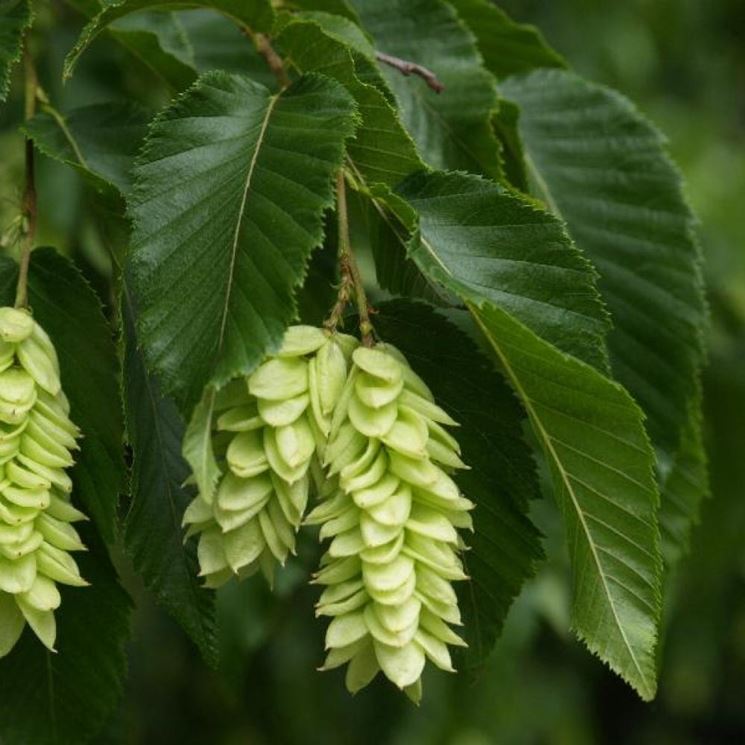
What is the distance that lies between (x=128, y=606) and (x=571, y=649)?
281cm

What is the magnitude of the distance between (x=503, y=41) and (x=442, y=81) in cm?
29

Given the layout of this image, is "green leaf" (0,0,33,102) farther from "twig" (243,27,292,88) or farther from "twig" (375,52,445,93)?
"twig" (375,52,445,93)

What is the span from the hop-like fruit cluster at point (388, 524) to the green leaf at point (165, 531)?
0.20 metres

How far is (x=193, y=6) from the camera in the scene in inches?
53.9

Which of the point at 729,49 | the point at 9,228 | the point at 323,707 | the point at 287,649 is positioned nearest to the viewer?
the point at 9,228

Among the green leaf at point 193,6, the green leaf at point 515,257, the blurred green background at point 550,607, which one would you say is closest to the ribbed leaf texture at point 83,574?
the blurred green background at point 550,607

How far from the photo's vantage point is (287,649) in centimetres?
290

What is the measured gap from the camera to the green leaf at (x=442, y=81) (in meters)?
1.53

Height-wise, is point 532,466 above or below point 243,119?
below

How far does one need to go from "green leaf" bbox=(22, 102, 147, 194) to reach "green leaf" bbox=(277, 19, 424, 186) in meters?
0.24

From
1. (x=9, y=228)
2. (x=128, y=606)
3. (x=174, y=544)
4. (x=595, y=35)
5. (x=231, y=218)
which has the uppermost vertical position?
(x=231, y=218)

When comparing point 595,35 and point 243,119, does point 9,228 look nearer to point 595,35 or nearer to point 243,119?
point 243,119

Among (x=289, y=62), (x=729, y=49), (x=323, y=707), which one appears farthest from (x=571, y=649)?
(x=289, y=62)

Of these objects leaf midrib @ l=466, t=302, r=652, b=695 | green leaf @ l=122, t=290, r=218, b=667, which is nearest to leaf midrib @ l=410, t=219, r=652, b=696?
leaf midrib @ l=466, t=302, r=652, b=695
